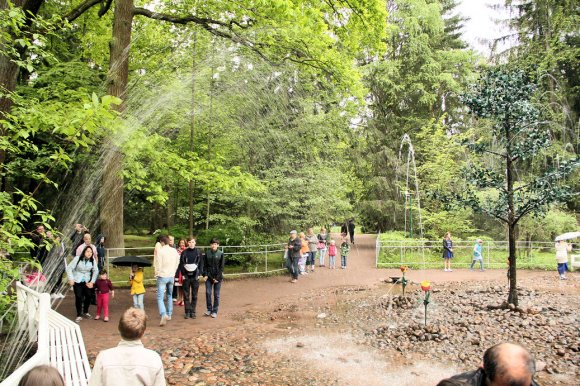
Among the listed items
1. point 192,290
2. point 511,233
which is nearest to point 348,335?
point 192,290

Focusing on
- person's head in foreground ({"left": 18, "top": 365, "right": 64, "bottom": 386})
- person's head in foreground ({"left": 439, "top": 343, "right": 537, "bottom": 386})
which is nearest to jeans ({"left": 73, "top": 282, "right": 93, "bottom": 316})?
person's head in foreground ({"left": 18, "top": 365, "right": 64, "bottom": 386})

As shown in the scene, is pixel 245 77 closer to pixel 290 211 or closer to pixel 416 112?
pixel 290 211

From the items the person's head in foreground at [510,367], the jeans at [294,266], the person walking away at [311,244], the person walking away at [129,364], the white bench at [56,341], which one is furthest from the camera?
the person walking away at [311,244]

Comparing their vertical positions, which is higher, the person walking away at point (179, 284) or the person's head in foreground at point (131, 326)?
the person's head in foreground at point (131, 326)

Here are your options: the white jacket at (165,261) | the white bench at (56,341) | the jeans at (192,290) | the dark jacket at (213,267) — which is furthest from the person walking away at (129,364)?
the dark jacket at (213,267)

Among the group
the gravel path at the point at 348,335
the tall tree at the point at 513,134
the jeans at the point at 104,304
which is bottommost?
the gravel path at the point at 348,335

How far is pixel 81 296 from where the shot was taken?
1013cm

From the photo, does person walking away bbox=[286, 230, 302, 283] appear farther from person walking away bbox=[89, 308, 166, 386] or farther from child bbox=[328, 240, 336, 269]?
person walking away bbox=[89, 308, 166, 386]

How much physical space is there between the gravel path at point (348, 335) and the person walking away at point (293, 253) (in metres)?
1.48

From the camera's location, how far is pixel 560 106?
85.5 ft

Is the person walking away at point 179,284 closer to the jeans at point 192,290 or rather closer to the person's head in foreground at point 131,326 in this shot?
the jeans at point 192,290

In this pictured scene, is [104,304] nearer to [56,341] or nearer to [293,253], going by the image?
[56,341]

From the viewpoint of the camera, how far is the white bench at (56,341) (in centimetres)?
431

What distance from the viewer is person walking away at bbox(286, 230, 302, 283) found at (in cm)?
1619
